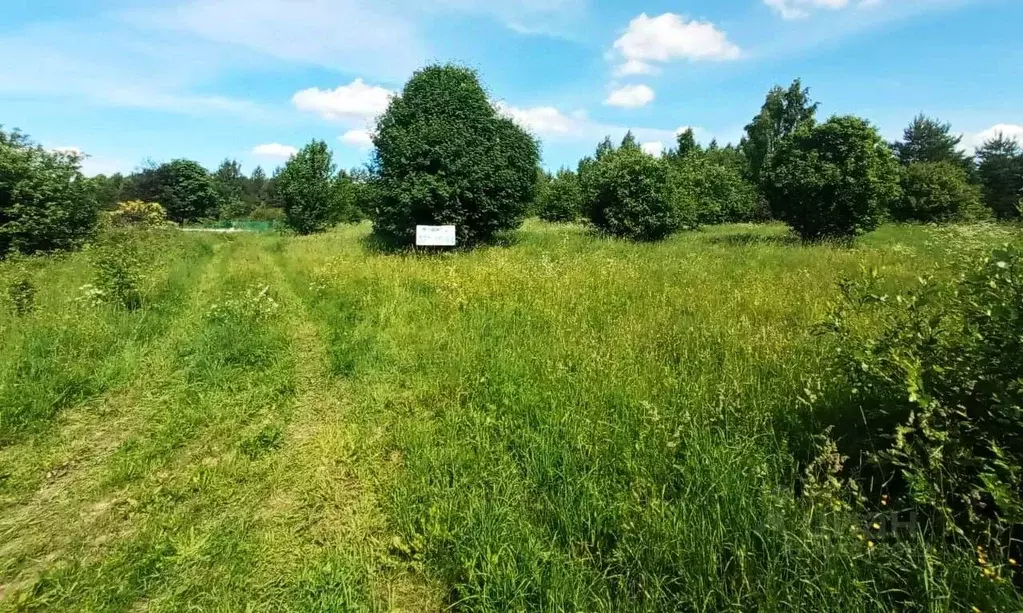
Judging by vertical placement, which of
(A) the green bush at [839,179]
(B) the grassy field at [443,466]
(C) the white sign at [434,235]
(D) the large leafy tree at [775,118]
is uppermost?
(D) the large leafy tree at [775,118]

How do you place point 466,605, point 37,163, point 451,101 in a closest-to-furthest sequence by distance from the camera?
point 466,605
point 451,101
point 37,163

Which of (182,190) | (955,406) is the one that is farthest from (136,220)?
(182,190)

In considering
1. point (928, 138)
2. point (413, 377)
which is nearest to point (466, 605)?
point (413, 377)

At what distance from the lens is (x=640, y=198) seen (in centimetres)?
1758

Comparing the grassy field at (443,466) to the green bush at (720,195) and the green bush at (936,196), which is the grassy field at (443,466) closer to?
the green bush at (720,195)

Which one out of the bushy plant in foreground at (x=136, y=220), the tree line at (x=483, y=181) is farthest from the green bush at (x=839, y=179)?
the bushy plant in foreground at (x=136, y=220)

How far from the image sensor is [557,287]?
7.37m

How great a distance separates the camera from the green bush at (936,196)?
24.8 metres

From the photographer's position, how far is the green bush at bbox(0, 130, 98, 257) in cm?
1547

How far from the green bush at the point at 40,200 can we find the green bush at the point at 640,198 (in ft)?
64.6

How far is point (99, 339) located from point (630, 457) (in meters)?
6.47

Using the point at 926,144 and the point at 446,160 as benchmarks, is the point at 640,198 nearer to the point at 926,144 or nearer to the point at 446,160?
the point at 446,160

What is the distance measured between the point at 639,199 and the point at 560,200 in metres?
15.1

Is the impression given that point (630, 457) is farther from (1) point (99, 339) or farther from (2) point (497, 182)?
(2) point (497, 182)
